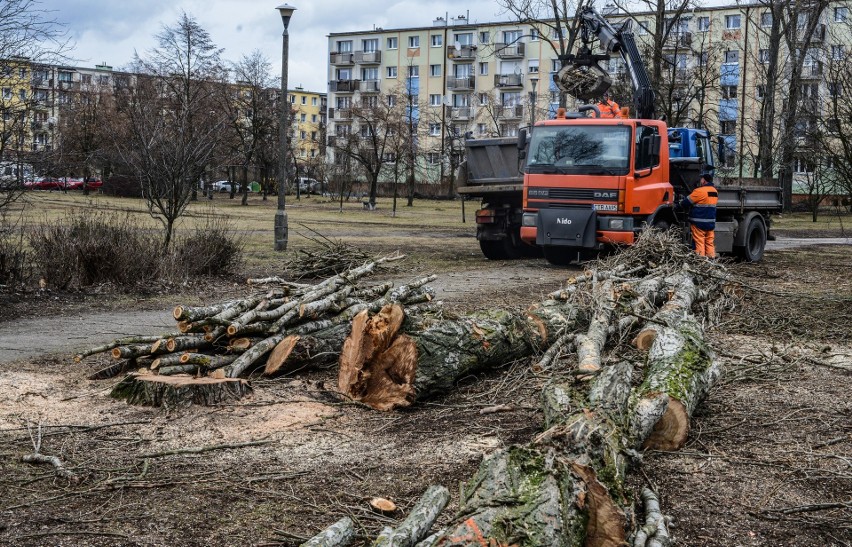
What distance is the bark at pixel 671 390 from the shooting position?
5.83m

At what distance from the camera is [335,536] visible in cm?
415

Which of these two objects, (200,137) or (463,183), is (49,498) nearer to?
(200,137)

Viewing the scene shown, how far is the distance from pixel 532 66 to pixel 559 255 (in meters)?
69.1

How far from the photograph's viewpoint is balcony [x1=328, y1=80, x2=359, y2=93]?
95.7 metres

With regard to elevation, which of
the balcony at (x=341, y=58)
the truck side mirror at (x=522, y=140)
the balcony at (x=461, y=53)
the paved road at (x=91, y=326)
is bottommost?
the paved road at (x=91, y=326)

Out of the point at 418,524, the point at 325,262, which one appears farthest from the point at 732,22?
the point at 418,524

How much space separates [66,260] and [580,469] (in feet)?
34.3

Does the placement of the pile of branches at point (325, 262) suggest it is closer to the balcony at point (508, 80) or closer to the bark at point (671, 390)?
the bark at point (671, 390)

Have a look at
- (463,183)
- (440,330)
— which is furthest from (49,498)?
(463,183)

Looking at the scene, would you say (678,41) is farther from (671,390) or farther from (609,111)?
(671,390)

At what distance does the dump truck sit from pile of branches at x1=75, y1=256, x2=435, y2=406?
8372mm

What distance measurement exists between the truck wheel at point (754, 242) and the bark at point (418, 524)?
16.5m

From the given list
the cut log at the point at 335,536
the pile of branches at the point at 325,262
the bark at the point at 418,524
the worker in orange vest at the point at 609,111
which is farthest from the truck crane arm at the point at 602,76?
the cut log at the point at 335,536

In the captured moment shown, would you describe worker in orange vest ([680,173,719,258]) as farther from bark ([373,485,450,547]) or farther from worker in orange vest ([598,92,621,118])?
bark ([373,485,450,547])
